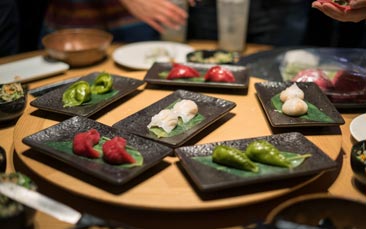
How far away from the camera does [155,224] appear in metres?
1.30

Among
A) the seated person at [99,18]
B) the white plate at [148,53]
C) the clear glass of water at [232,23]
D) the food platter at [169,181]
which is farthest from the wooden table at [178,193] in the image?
the seated person at [99,18]

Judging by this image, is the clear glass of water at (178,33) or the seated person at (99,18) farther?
the seated person at (99,18)

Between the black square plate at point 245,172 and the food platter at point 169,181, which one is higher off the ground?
the black square plate at point 245,172

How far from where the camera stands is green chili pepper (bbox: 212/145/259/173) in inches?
52.9

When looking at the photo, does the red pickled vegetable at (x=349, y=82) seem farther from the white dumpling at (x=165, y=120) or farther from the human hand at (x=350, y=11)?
the white dumpling at (x=165, y=120)

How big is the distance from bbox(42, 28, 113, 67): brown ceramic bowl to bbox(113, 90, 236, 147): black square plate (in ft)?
2.69

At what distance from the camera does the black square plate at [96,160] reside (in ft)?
4.33

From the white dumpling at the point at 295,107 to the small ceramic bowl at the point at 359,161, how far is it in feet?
1.00

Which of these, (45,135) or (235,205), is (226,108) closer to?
(235,205)

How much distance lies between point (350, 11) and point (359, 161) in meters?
0.70

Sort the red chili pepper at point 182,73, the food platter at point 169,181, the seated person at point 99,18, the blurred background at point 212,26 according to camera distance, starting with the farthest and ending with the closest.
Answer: the seated person at point 99,18 < the blurred background at point 212,26 < the red chili pepper at point 182,73 < the food platter at point 169,181

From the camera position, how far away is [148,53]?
9.12 feet

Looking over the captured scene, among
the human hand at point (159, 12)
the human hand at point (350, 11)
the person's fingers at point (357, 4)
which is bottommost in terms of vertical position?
the human hand at point (159, 12)

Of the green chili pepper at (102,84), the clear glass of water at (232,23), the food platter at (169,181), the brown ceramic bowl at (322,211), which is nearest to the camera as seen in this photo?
the brown ceramic bowl at (322,211)
